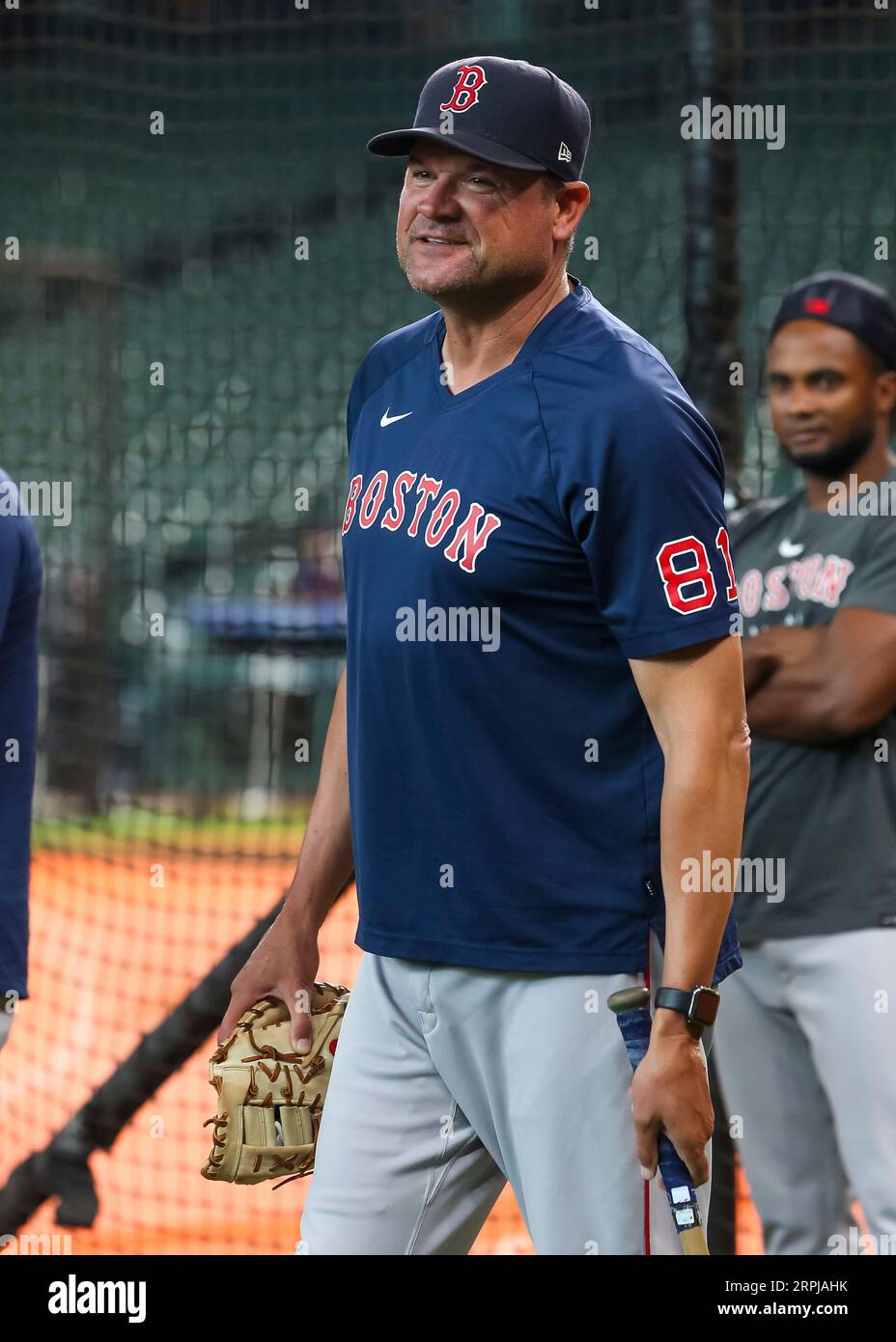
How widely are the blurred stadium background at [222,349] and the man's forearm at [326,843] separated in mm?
919

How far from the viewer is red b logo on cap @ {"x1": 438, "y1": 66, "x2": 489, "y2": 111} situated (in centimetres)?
193

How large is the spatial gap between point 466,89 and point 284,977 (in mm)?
1138

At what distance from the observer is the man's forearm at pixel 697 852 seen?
176cm

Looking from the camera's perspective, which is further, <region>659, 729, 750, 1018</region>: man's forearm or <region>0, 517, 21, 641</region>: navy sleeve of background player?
<region>0, 517, 21, 641</region>: navy sleeve of background player

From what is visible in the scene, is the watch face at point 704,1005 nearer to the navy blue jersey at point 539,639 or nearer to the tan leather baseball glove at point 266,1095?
the navy blue jersey at point 539,639

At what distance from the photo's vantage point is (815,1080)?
282 cm

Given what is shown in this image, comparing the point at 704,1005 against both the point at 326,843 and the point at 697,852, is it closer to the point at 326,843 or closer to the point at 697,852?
the point at 697,852

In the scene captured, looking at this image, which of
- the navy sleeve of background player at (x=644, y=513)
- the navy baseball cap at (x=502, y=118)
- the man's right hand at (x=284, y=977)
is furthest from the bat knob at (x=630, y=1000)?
the navy baseball cap at (x=502, y=118)

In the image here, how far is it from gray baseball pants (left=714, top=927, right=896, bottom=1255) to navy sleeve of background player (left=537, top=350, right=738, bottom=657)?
1118 mm

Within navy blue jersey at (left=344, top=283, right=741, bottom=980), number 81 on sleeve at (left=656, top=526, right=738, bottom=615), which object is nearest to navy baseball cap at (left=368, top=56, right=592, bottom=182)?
navy blue jersey at (left=344, top=283, right=741, bottom=980)

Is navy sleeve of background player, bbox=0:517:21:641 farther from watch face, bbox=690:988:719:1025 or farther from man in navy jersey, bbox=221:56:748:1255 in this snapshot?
watch face, bbox=690:988:719:1025
